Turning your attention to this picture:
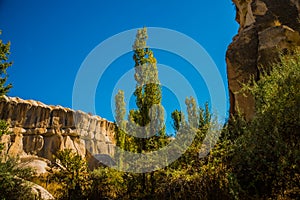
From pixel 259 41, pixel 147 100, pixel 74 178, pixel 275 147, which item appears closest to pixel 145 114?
pixel 147 100

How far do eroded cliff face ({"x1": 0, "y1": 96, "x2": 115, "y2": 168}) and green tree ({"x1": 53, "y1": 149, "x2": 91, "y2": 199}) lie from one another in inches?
1059

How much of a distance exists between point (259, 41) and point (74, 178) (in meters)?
9.43

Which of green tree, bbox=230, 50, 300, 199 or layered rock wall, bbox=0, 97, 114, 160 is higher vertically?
layered rock wall, bbox=0, 97, 114, 160

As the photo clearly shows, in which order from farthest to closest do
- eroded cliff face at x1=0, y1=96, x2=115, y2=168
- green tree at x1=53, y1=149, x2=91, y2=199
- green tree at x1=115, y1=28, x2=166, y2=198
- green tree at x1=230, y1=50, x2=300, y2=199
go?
1. eroded cliff face at x1=0, y1=96, x2=115, y2=168
2. green tree at x1=53, y1=149, x2=91, y2=199
3. green tree at x1=115, y1=28, x2=166, y2=198
4. green tree at x1=230, y1=50, x2=300, y2=199

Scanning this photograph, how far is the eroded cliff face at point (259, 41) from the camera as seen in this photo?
10.3 m

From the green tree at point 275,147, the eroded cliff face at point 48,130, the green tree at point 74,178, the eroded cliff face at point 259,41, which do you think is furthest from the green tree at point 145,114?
the eroded cliff face at point 48,130

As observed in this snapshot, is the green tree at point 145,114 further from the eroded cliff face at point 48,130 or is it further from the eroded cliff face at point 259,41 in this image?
the eroded cliff face at point 48,130

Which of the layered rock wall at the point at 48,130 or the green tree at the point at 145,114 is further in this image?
the layered rock wall at the point at 48,130

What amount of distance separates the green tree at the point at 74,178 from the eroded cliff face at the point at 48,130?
88.2 feet

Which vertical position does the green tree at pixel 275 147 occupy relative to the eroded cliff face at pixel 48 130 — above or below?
below

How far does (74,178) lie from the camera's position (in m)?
10.8

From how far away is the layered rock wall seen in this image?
3959 cm

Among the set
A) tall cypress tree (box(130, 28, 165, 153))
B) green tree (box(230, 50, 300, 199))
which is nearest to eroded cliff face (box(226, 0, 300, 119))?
tall cypress tree (box(130, 28, 165, 153))

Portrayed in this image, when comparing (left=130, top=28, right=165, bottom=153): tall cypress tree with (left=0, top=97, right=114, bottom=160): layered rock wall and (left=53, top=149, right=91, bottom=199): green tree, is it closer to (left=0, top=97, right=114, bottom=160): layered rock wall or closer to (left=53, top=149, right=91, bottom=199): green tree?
(left=53, top=149, right=91, bottom=199): green tree
